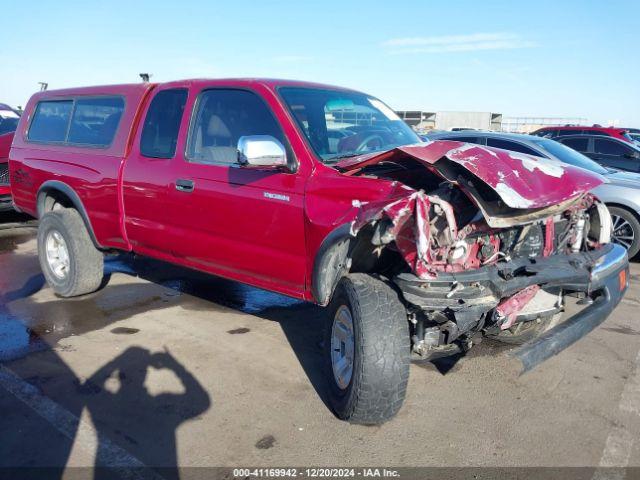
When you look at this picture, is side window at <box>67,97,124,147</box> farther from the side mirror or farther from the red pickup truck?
the side mirror

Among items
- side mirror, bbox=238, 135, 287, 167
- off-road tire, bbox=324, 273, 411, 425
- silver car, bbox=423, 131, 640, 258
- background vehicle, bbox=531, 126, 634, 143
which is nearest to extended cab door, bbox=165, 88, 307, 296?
side mirror, bbox=238, 135, 287, 167

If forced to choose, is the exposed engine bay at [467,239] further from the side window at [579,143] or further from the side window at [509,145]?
the side window at [579,143]

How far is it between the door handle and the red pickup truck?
0.05ft

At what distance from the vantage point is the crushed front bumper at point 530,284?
9.23 ft

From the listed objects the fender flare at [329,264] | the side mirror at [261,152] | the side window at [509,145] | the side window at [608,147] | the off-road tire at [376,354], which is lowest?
the off-road tire at [376,354]

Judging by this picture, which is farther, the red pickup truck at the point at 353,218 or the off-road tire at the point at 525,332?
the off-road tire at the point at 525,332

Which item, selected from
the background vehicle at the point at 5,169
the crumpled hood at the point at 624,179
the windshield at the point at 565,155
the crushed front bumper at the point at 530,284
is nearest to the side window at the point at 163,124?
the crushed front bumper at the point at 530,284

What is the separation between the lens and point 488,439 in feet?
10.1

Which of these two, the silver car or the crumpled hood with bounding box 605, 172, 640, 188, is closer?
the silver car

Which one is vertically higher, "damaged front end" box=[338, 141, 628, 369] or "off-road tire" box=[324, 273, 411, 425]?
"damaged front end" box=[338, 141, 628, 369]

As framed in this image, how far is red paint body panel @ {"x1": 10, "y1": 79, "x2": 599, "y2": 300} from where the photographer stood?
124 inches

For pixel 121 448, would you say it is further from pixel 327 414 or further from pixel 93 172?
pixel 93 172

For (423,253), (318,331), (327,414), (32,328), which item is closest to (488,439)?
(327,414)

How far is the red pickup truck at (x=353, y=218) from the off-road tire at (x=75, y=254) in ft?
0.11
